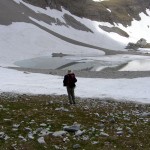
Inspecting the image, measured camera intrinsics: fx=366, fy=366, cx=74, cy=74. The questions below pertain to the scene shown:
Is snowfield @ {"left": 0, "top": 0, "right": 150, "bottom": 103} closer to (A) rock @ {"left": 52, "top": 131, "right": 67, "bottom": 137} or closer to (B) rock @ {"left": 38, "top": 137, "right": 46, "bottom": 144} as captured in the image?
(A) rock @ {"left": 52, "top": 131, "right": 67, "bottom": 137}

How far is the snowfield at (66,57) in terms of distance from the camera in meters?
36.1

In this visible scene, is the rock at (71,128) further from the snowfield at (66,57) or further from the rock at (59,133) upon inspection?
the snowfield at (66,57)

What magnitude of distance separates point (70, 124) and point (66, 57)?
76.1 metres

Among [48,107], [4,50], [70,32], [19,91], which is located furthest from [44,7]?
[48,107]

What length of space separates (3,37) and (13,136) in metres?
83.1

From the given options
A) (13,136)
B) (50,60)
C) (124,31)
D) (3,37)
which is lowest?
(13,136)

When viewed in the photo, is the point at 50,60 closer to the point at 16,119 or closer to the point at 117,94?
the point at 117,94

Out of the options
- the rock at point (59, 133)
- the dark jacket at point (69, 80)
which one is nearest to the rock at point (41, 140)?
the rock at point (59, 133)

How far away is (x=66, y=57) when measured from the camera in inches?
3637

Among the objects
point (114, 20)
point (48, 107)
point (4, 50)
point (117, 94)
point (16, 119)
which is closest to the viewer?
point (16, 119)

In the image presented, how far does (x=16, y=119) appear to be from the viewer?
1711cm

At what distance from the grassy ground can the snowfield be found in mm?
11565

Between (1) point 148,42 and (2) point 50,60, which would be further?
(1) point 148,42

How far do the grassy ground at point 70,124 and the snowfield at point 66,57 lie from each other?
11565mm
